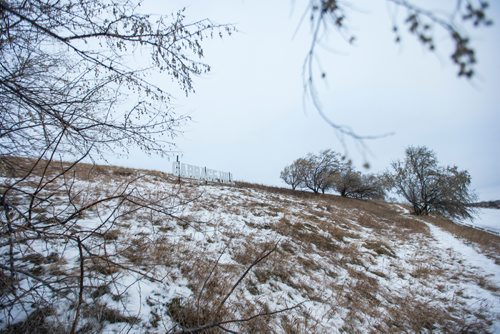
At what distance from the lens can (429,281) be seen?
6383 millimetres

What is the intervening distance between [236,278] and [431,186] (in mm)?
24229

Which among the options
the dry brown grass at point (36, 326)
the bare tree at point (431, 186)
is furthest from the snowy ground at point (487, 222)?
the dry brown grass at point (36, 326)

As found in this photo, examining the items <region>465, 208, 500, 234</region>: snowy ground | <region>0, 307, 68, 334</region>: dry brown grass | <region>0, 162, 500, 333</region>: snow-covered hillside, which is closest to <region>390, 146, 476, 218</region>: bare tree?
<region>465, 208, 500, 234</region>: snowy ground

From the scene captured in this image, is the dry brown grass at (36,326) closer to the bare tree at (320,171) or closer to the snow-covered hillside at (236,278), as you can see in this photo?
the snow-covered hillside at (236,278)

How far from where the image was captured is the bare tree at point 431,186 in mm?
20234

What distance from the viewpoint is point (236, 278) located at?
3.86m

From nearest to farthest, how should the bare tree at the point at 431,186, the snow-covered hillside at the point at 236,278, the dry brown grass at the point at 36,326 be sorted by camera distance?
1. the dry brown grass at the point at 36,326
2. the snow-covered hillside at the point at 236,278
3. the bare tree at the point at 431,186

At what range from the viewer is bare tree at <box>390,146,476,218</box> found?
66.4ft

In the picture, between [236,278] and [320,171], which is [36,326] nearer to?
[236,278]

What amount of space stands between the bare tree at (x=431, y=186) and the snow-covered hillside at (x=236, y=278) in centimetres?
1486

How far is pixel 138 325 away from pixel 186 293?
0.74 metres

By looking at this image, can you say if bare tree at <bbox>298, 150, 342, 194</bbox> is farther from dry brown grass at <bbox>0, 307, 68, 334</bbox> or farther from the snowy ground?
dry brown grass at <bbox>0, 307, 68, 334</bbox>

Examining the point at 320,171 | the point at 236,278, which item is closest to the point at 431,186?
the point at 320,171

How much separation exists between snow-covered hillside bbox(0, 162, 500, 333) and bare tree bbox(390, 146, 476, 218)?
14.9 meters
